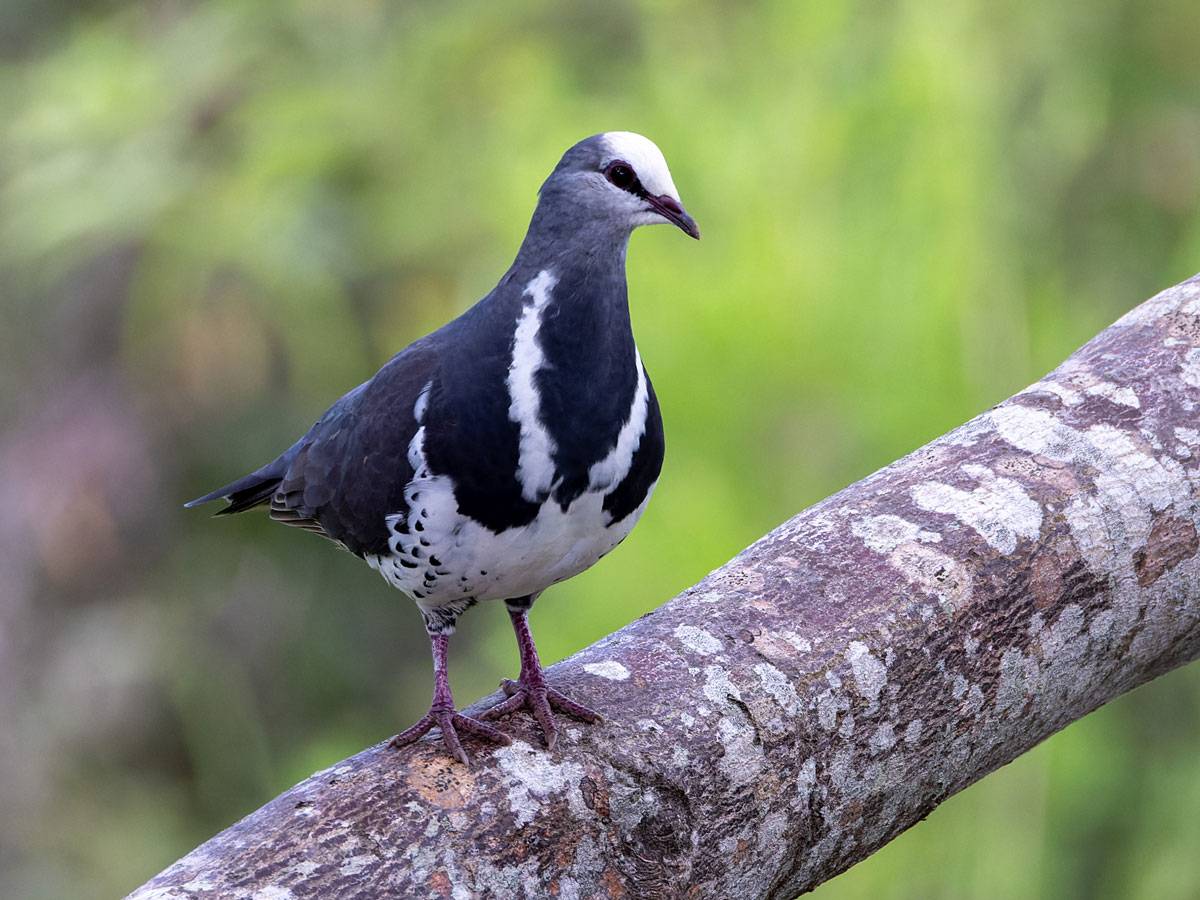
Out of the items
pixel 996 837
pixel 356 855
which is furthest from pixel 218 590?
pixel 356 855

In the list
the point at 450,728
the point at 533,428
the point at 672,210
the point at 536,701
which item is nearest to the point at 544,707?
the point at 536,701

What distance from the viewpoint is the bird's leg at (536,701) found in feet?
6.86

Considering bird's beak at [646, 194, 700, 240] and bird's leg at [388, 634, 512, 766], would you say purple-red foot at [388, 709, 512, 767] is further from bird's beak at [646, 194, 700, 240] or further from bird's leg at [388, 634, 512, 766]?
bird's beak at [646, 194, 700, 240]

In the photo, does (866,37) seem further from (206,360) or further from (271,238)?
(206,360)

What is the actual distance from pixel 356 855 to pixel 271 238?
11.3 feet

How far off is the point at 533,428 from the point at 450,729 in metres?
0.50

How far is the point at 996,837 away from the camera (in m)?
3.23

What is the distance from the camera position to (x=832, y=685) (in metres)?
2.11

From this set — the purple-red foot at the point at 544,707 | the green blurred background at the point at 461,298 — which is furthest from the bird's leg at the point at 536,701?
the green blurred background at the point at 461,298

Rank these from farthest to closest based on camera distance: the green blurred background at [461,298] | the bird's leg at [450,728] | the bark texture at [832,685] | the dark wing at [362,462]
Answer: the green blurred background at [461,298]
the dark wing at [362,462]
the bird's leg at [450,728]
the bark texture at [832,685]

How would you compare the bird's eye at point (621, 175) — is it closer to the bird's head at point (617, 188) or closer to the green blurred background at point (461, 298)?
the bird's head at point (617, 188)

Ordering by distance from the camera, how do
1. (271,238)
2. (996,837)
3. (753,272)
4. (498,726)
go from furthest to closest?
(271,238)
(753,272)
(996,837)
(498,726)

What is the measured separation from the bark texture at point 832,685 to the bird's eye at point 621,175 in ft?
2.41

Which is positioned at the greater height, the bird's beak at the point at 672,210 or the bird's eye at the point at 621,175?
the bird's eye at the point at 621,175
